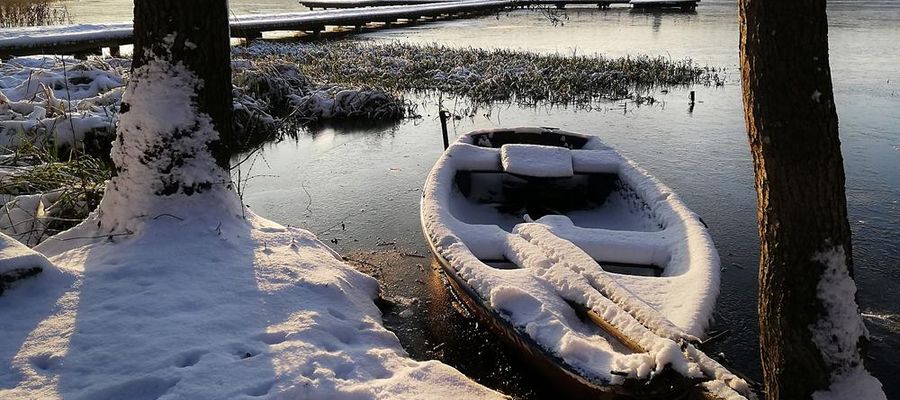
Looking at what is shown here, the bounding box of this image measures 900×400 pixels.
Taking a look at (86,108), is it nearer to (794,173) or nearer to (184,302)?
(184,302)

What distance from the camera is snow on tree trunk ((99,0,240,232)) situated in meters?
3.86

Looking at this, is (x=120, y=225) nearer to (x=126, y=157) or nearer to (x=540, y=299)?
(x=126, y=157)

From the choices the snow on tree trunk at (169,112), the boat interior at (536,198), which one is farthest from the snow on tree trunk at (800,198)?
the snow on tree trunk at (169,112)

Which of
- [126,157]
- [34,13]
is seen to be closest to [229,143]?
[126,157]

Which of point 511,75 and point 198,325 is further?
point 511,75

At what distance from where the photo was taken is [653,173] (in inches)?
301

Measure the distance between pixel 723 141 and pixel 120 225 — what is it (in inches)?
322

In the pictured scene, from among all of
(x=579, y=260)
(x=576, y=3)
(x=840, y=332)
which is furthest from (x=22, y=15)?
(x=576, y=3)

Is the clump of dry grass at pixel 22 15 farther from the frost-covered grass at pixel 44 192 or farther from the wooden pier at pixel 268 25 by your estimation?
the frost-covered grass at pixel 44 192

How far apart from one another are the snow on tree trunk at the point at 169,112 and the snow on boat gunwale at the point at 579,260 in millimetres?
1700

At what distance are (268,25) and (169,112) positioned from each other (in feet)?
66.8

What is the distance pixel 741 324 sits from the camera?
435 cm

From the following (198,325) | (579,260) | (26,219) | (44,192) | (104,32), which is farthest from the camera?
(104,32)

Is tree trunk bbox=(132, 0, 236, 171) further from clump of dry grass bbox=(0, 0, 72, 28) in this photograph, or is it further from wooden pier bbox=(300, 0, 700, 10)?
wooden pier bbox=(300, 0, 700, 10)
